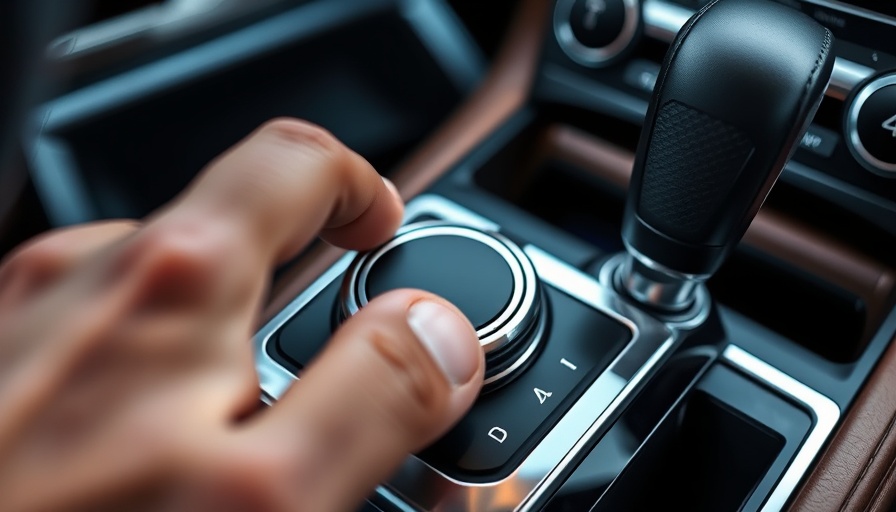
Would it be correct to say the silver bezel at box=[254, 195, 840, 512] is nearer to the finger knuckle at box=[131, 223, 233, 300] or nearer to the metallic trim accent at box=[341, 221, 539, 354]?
the metallic trim accent at box=[341, 221, 539, 354]

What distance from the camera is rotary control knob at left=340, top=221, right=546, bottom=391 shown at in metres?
0.47

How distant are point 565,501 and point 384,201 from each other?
7.4 inches

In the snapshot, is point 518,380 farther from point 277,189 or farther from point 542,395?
point 277,189

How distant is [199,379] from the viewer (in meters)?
0.31

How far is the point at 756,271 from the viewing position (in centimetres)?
62

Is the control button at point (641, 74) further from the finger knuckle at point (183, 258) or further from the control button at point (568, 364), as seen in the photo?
the finger knuckle at point (183, 258)

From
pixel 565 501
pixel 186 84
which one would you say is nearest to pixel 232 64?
pixel 186 84

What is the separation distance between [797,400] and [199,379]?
0.36 metres

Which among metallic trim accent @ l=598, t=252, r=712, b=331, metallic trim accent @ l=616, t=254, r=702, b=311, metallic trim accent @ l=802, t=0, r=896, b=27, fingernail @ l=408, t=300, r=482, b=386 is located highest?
metallic trim accent @ l=802, t=0, r=896, b=27

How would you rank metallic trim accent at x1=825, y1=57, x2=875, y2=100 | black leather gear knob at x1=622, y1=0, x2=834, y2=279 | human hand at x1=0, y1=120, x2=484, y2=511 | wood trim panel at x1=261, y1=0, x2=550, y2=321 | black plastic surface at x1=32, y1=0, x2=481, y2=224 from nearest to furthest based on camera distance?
human hand at x1=0, y1=120, x2=484, y2=511, black leather gear knob at x1=622, y1=0, x2=834, y2=279, metallic trim accent at x1=825, y1=57, x2=875, y2=100, wood trim panel at x1=261, y1=0, x2=550, y2=321, black plastic surface at x1=32, y1=0, x2=481, y2=224

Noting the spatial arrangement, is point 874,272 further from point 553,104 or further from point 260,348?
point 260,348

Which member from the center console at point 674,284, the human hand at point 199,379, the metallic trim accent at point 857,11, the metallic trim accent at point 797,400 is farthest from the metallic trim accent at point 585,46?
the human hand at point 199,379

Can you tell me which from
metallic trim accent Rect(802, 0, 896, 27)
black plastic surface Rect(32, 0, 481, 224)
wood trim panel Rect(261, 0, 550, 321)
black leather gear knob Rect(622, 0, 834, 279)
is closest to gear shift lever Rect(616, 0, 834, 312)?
black leather gear knob Rect(622, 0, 834, 279)

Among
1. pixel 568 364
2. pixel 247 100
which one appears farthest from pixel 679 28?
pixel 247 100
